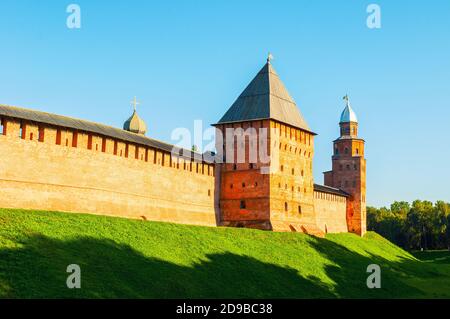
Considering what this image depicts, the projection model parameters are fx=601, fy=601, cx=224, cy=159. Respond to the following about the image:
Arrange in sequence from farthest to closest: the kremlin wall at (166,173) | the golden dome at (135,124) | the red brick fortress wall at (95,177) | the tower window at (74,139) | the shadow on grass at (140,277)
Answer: the golden dome at (135,124)
the tower window at (74,139)
the kremlin wall at (166,173)
the red brick fortress wall at (95,177)
the shadow on grass at (140,277)

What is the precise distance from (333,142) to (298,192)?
751 inches

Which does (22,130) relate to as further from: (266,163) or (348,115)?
(348,115)

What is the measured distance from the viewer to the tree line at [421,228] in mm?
72125

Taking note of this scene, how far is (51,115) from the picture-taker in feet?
91.0

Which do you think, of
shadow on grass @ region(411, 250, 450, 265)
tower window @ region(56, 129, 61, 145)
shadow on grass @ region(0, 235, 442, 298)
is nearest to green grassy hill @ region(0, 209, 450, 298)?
shadow on grass @ region(0, 235, 442, 298)

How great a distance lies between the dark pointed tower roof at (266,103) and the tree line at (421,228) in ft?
121

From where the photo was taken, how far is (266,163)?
37.2m

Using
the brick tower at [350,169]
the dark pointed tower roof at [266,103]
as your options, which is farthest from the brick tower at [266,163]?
the brick tower at [350,169]

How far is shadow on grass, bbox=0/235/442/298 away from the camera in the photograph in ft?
57.9

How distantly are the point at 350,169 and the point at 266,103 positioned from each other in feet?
66.7

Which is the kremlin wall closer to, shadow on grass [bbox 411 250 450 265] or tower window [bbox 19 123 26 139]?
tower window [bbox 19 123 26 139]

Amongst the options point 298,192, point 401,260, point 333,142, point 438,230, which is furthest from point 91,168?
point 438,230

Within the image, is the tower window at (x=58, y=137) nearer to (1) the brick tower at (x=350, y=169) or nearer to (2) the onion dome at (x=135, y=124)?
(2) the onion dome at (x=135, y=124)

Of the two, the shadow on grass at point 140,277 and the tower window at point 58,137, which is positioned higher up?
the tower window at point 58,137
